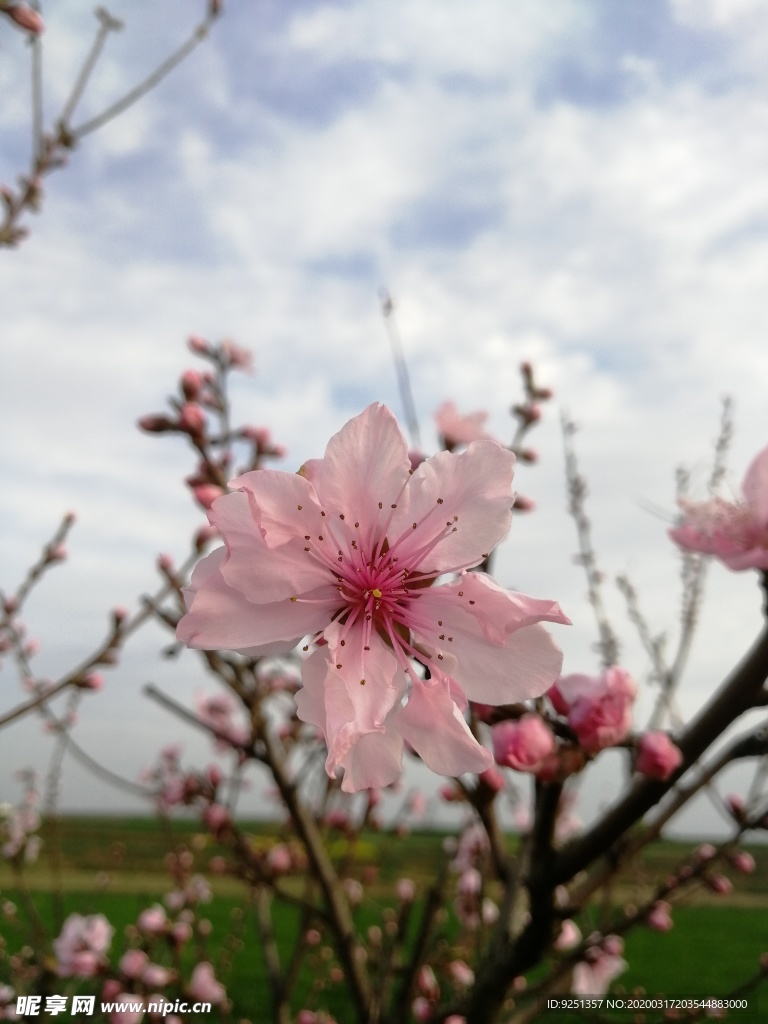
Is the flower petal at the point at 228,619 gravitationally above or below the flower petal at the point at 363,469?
below

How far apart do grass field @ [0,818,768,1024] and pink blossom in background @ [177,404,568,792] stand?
1.80 metres

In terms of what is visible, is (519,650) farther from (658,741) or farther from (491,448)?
(658,741)

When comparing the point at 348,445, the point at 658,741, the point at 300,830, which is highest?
the point at 348,445

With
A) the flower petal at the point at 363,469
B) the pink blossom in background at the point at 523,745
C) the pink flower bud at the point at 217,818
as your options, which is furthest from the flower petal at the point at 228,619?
the pink flower bud at the point at 217,818

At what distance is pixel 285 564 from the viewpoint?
86cm

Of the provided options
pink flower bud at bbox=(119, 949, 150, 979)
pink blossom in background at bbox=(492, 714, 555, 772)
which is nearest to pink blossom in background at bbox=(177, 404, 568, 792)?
pink blossom in background at bbox=(492, 714, 555, 772)

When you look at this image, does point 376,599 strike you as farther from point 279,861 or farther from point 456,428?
point 279,861

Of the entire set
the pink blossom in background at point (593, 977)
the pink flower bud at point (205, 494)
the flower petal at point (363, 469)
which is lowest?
the pink blossom in background at point (593, 977)

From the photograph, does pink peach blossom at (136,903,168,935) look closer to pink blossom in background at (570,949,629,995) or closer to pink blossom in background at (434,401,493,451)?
pink blossom in background at (570,949,629,995)

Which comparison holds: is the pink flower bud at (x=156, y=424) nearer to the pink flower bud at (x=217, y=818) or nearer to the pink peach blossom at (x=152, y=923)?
the pink flower bud at (x=217, y=818)

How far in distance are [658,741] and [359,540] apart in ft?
1.72

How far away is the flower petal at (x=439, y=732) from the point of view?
2.69 ft

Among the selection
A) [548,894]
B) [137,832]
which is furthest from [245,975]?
[137,832]

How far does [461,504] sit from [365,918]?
1555cm
